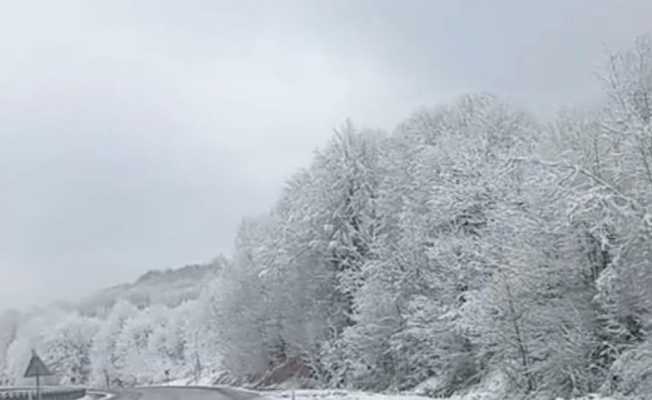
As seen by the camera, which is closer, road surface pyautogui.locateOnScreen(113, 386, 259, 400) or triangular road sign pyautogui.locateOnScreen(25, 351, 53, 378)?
triangular road sign pyautogui.locateOnScreen(25, 351, 53, 378)

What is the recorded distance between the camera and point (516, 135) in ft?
160

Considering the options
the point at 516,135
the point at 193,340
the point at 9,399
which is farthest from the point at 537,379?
the point at 193,340

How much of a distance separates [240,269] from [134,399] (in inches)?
828

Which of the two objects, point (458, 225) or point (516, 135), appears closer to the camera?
point (458, 225)

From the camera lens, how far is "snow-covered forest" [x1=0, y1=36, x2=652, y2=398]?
24391 millimetres

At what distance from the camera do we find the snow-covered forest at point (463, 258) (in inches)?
960

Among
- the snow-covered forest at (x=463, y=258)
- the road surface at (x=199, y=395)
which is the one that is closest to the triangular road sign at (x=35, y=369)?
the road surface at (x=199, y=395)

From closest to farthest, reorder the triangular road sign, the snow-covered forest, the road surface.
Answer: the snow-covered forest < the triangular road sign < the road surface

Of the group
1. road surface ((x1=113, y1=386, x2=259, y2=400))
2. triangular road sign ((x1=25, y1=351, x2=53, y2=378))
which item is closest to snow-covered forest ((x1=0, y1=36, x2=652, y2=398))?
road surface ((x1=113, y1=386, x2=259, y2=400))

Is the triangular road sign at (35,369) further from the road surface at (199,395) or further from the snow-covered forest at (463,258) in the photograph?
the snow-covered forest at (463,258)

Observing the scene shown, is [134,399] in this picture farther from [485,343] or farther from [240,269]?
[485,343]

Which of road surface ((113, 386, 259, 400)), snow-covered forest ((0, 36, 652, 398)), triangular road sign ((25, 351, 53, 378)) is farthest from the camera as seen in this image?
road surface ((113, 386, 259, 400))

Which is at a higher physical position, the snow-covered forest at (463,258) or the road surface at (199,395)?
the snow-covered forest at (463,258)

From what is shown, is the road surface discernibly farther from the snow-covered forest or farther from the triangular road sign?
the triangular road sign
